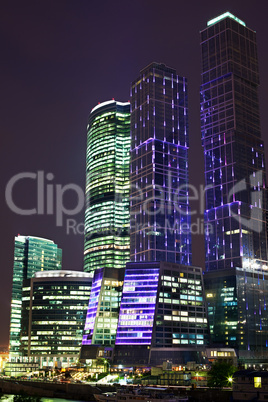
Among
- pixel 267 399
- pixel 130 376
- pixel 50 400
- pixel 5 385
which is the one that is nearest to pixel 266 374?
pixel 267 399

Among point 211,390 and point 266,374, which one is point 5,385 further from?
point 266,374

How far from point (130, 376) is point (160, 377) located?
19.4 meters

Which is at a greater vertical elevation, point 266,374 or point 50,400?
point 266,374

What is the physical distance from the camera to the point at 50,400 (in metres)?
161

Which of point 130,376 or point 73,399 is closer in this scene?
point 73,399

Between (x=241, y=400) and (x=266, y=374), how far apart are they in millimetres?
8812

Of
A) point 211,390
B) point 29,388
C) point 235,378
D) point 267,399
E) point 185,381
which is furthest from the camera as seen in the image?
point 29,388

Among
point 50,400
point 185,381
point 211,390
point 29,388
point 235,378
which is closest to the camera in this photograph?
point 235,378

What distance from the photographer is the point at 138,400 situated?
12794 centimetres

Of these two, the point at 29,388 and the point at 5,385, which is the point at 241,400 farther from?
the point at 5,385

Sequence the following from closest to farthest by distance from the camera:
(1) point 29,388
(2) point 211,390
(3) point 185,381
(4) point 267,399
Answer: (4) point 267,399 < (2) point 211,390 < (3) point 185,381 < (1) point 29,388

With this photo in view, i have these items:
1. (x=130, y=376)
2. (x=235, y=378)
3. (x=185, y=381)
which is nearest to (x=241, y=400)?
(x=235, y=378)

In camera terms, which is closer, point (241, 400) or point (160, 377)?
point (241, 400)

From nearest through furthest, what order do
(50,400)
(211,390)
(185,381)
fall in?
(211,390) < (50,400) < (185,381)
